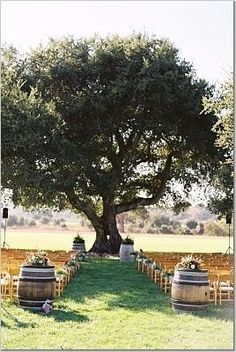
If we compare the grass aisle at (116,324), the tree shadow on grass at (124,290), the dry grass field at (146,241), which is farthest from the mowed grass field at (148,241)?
the grass aisle at (116,324)

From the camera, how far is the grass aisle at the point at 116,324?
699 cm

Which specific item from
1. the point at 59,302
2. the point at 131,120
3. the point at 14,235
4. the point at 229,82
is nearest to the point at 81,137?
the point at 131,120

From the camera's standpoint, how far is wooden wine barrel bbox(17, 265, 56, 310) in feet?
30.3

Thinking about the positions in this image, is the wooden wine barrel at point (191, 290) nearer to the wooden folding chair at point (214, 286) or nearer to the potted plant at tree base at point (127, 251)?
the wooden folding chair at point (214, 286)

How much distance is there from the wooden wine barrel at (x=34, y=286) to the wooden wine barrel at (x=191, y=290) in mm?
1985

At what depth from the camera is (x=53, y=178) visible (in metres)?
20.3

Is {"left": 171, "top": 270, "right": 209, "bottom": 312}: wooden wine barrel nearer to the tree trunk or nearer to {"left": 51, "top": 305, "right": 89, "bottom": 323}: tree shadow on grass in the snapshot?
{"left": 51, "top": 305, "right": 89, "bottom": 323}: tree shadow on grass

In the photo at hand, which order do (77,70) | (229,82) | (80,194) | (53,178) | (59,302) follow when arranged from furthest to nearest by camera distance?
(80,194) → (77,70) → (53,178) → (229,82) → (59,302)

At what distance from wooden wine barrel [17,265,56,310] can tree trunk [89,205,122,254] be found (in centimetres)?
1453

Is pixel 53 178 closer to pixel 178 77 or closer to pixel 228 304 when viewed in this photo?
pixel 178 77

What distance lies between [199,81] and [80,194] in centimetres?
632

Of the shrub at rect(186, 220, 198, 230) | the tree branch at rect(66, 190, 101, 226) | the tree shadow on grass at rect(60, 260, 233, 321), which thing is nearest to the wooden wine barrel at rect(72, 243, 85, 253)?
the tree branch at rect(66, 190, 101, 226)

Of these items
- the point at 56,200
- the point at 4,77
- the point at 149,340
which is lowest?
the point at 149,340

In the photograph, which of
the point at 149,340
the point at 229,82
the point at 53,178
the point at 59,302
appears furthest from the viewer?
the point at 53,178
